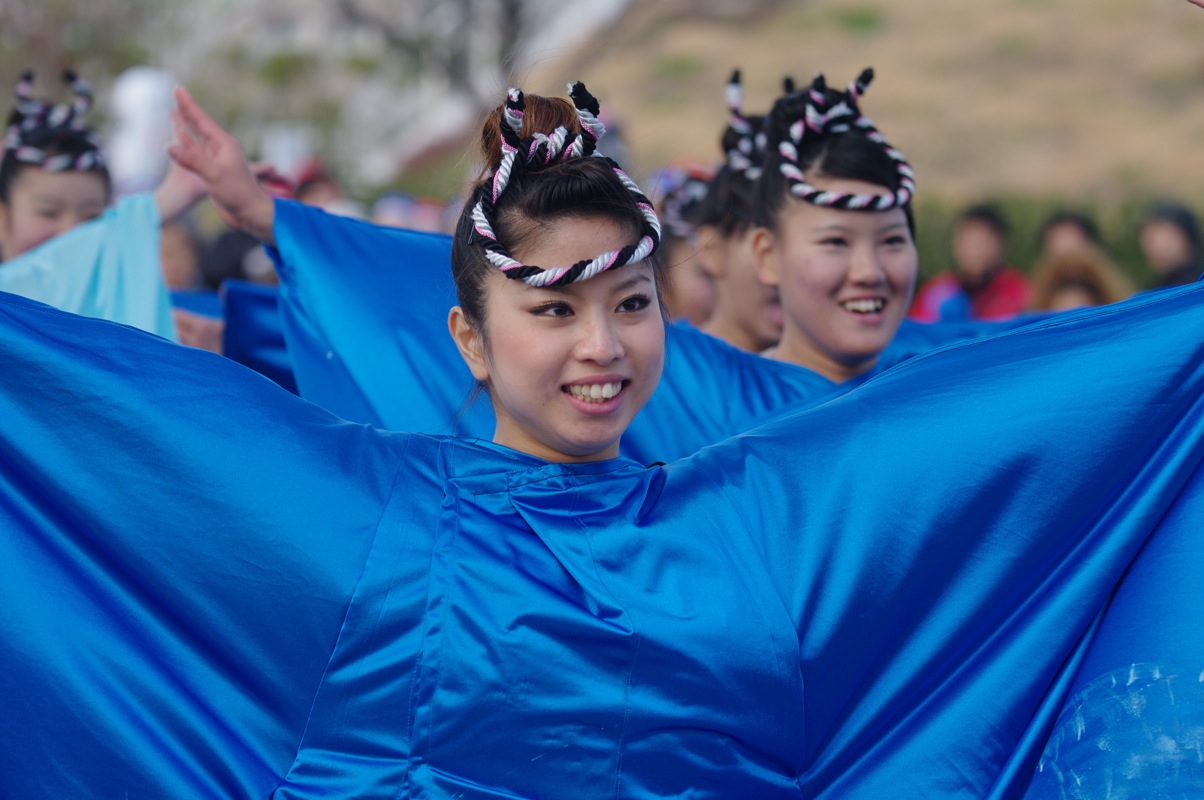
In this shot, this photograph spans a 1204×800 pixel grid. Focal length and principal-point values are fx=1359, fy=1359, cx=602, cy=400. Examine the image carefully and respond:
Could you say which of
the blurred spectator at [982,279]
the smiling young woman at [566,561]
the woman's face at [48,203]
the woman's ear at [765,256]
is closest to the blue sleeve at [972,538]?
A: the smiling young woman at [566,561]

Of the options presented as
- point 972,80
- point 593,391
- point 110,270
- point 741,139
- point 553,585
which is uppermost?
point 972,80

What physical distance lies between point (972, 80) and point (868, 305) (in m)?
21.0

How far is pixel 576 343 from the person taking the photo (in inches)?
84.7

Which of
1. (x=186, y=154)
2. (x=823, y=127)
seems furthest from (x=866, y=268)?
(x=186, y=154)

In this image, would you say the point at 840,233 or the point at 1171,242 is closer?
the point at 840,233

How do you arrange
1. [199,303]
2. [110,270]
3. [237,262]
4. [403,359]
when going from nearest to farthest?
[403,359], [110,270], [199,303], [237,262]

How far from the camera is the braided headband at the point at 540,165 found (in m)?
2.16

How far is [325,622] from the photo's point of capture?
1.99 metres

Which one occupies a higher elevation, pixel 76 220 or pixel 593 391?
pixel 76 220

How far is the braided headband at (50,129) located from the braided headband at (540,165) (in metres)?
2.34

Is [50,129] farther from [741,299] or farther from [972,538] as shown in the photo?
[972,538]

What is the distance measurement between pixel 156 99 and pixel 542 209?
20.3 ft

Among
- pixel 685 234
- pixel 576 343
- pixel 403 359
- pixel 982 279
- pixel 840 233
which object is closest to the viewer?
pixel 576 343

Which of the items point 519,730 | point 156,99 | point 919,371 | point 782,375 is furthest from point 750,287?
point 156,99
